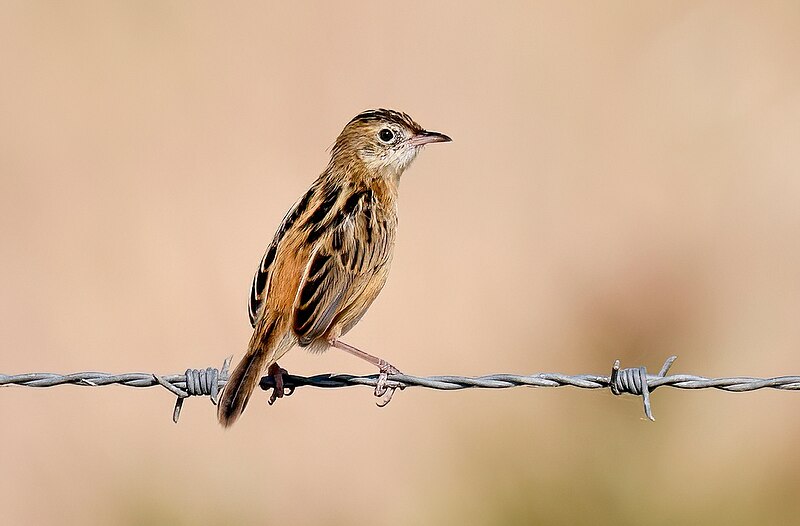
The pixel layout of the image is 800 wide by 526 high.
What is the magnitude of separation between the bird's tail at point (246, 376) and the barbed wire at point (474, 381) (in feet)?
0.20

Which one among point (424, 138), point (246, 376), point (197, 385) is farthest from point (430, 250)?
point (197, 385)

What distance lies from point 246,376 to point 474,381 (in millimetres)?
1355

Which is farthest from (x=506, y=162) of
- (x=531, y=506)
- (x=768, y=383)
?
(x=768, y=383)

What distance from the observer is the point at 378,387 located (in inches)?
278

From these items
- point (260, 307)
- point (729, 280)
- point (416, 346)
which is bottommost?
point (260, 307)

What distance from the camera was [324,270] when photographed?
7.59 meters

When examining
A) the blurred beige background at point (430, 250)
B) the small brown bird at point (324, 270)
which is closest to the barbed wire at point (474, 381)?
the small brown bird at point (324, 270)

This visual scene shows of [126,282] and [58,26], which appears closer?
[126,282]

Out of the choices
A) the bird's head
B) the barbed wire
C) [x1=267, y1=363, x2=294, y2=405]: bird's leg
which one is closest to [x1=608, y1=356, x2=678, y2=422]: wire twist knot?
the barbed wire

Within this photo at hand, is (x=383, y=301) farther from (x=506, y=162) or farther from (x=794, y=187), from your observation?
(x=794, y=187)

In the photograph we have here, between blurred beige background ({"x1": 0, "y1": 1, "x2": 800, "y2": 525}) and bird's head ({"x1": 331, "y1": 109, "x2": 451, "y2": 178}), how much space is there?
11.6 feet

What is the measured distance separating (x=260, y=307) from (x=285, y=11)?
358 inches

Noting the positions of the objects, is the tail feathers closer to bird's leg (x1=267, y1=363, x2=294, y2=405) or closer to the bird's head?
bird's leg (x1=267, y1=363, x2=294, y2=405)

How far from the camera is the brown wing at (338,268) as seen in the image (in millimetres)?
7391
